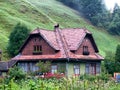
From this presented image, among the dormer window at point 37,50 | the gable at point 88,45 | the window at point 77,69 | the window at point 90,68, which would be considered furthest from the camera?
the window at point 90,68

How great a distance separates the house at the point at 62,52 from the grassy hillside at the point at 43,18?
33.9 m

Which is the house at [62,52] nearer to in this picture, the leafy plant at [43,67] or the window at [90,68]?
the window at [90,68]

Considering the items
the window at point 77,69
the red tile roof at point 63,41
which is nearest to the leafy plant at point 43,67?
A: the red tile roof at point 63,41

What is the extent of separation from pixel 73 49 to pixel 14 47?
2716 cm

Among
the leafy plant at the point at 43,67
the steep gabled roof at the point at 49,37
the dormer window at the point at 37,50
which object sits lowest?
the leafy plant at the point at 43,67

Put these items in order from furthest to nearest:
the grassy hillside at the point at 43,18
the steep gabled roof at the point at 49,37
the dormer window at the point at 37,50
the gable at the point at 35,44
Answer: the grassy hillside at the point at 43,18 < the dormer window at the point at 37,50 < the gable at the point at 35,44 < the steep gabled roof at the point at 49,37

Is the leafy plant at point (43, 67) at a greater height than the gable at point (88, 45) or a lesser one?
lesser

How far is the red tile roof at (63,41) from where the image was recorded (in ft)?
188

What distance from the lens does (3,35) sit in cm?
9625

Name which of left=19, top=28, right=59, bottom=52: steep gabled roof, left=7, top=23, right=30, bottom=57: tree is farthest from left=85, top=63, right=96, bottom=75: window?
left=7, top=23, right=30, bottom=57: tree

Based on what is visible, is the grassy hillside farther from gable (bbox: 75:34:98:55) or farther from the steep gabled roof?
the steep gabled roof

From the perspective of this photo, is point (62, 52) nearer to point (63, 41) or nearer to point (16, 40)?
point (63, 41)

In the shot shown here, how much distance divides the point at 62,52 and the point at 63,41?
9.11 feet

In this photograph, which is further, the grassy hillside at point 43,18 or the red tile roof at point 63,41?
the grassy hillside at point 43,18
